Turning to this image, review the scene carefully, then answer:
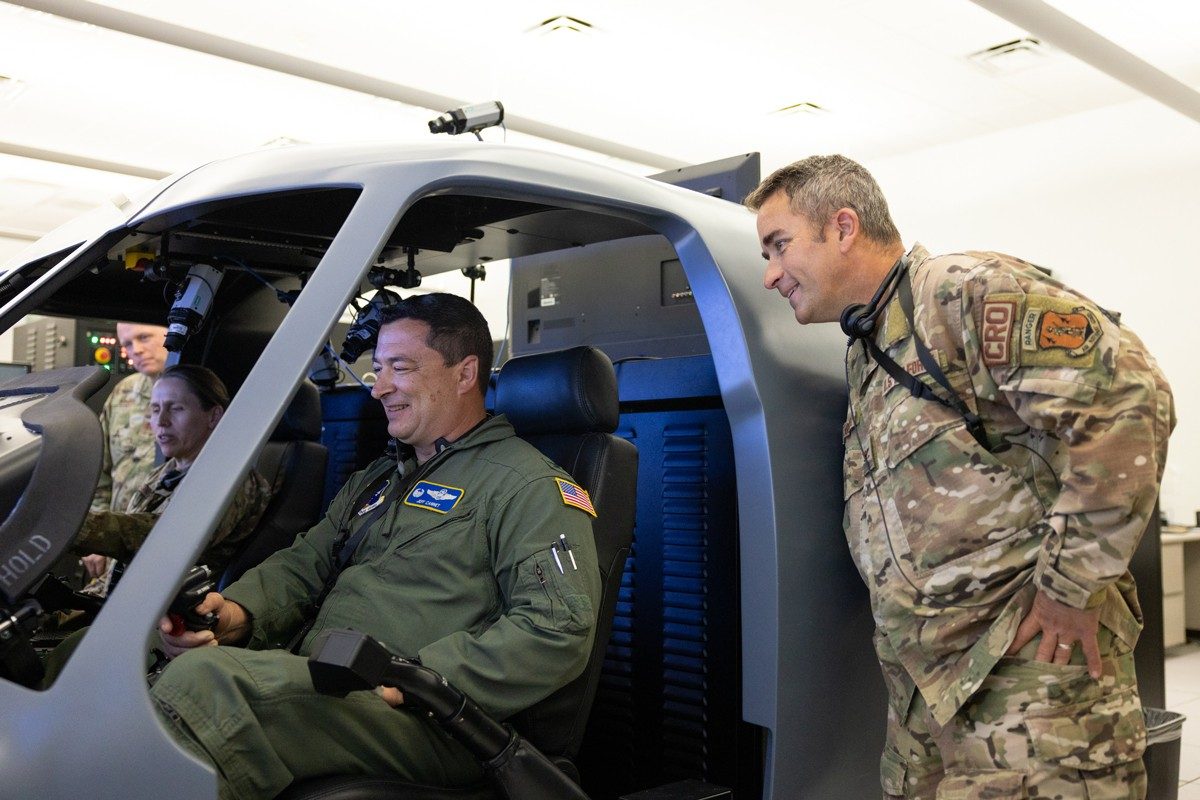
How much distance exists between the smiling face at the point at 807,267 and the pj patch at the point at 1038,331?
0.95ft

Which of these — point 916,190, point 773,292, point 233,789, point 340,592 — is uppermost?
point 916,190

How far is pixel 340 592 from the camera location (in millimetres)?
1969

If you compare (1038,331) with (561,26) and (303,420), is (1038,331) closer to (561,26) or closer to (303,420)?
(303,420)

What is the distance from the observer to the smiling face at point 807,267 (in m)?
1.88

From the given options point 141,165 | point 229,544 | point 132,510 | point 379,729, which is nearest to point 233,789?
point 379,729

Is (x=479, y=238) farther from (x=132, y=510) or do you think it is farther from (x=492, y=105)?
(x=132, y=510)

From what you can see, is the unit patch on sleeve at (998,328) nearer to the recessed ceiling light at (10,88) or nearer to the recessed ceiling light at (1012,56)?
the recessed ceiling light at (1012,56)

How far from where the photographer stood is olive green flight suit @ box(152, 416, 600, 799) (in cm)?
148

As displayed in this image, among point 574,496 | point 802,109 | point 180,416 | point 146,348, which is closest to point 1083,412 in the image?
point 574,496

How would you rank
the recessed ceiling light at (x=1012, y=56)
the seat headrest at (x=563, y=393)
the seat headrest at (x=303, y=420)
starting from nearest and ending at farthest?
the seat headrest at (x=563, y=393)
the seat headrest at (x=303, y=420)
the recessed ceiling light at (x=1012, y=56)

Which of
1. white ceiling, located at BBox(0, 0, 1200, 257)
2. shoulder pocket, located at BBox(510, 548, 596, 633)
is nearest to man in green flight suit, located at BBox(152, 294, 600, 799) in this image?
shoulder pocket, located at BBox(510, 548, 596, 633)

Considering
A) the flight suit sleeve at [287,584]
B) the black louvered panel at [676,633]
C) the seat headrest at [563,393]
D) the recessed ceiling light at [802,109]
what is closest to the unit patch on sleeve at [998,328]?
the black louvered panel at [676,633]

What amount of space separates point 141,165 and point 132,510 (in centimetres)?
628

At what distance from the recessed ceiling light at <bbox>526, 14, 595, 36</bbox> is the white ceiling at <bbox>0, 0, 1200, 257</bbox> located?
4 cm
